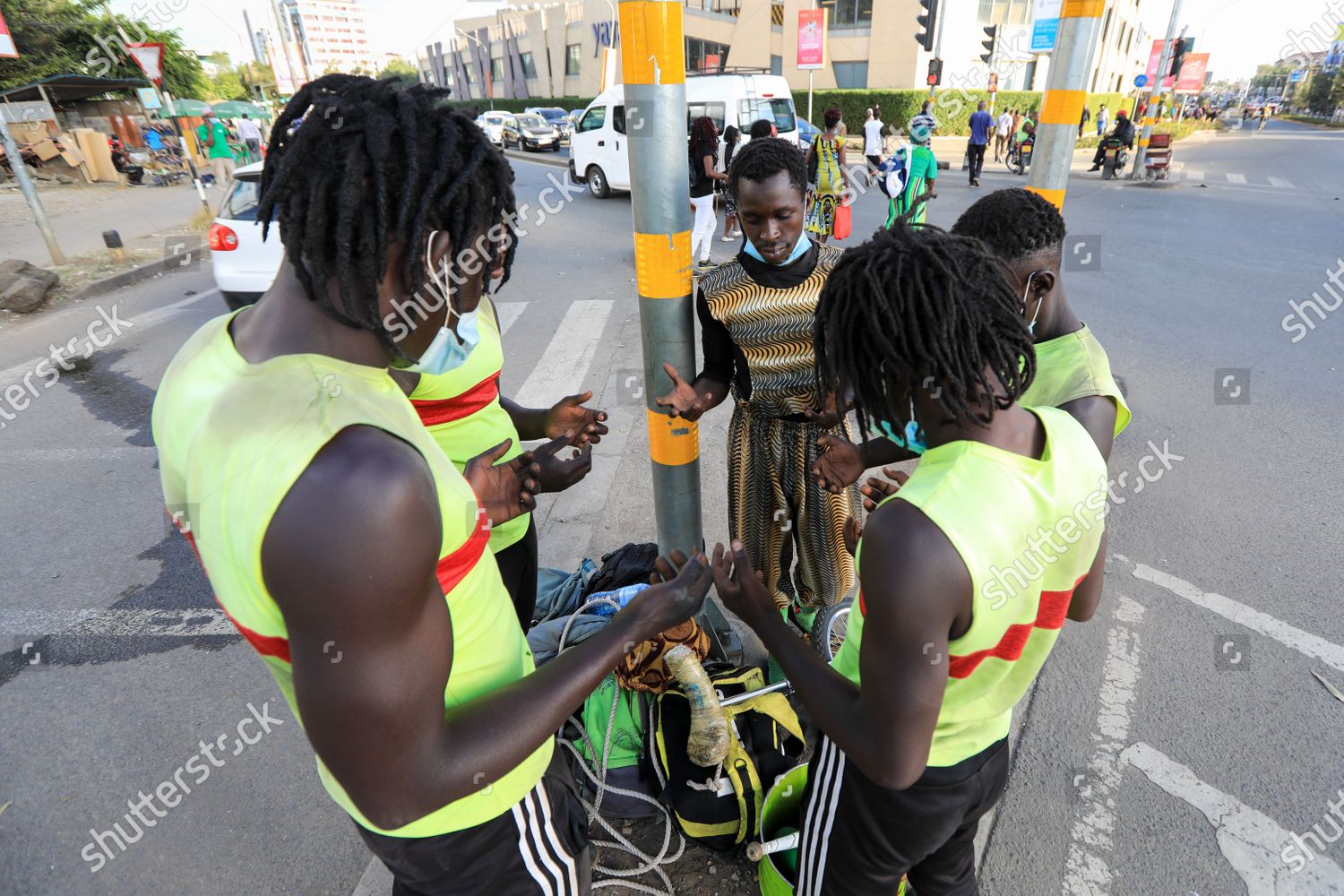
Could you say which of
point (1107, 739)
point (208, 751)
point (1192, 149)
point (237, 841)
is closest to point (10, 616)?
point (208, 751)

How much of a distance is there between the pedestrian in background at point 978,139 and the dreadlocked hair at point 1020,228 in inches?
623

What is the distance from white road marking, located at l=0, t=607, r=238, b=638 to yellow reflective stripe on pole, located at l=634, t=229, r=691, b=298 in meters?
2.78

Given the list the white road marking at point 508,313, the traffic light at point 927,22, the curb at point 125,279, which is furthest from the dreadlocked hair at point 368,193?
the traffic light at point 927,22

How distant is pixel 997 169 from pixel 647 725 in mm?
21651

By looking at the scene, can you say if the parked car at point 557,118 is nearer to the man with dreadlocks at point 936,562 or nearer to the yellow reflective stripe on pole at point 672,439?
the yellow reflective stripe on pole at point 672,439

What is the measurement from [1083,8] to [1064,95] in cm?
44

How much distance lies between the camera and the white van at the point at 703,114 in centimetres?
1279

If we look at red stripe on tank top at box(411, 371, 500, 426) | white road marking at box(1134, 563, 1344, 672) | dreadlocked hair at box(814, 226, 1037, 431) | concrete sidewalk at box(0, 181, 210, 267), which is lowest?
white road marking at box(1134, 563, 1344, 672)

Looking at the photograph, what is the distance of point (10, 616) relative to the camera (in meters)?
3.57

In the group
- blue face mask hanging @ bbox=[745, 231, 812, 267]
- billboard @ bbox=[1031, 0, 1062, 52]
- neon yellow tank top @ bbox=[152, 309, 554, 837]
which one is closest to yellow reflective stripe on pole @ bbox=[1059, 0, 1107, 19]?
billboard @ bbox=[1031, 0, 1062, 52]

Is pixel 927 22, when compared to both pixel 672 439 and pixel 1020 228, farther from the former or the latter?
pixel 672 439

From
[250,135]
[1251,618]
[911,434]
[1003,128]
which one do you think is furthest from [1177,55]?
[250,135]

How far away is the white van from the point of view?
42.0 ft

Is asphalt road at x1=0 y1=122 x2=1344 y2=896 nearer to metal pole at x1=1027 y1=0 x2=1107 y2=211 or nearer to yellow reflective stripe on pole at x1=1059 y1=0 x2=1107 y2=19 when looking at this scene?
metal pole at x1=1027 y1=0 x2=1107 y2=211
